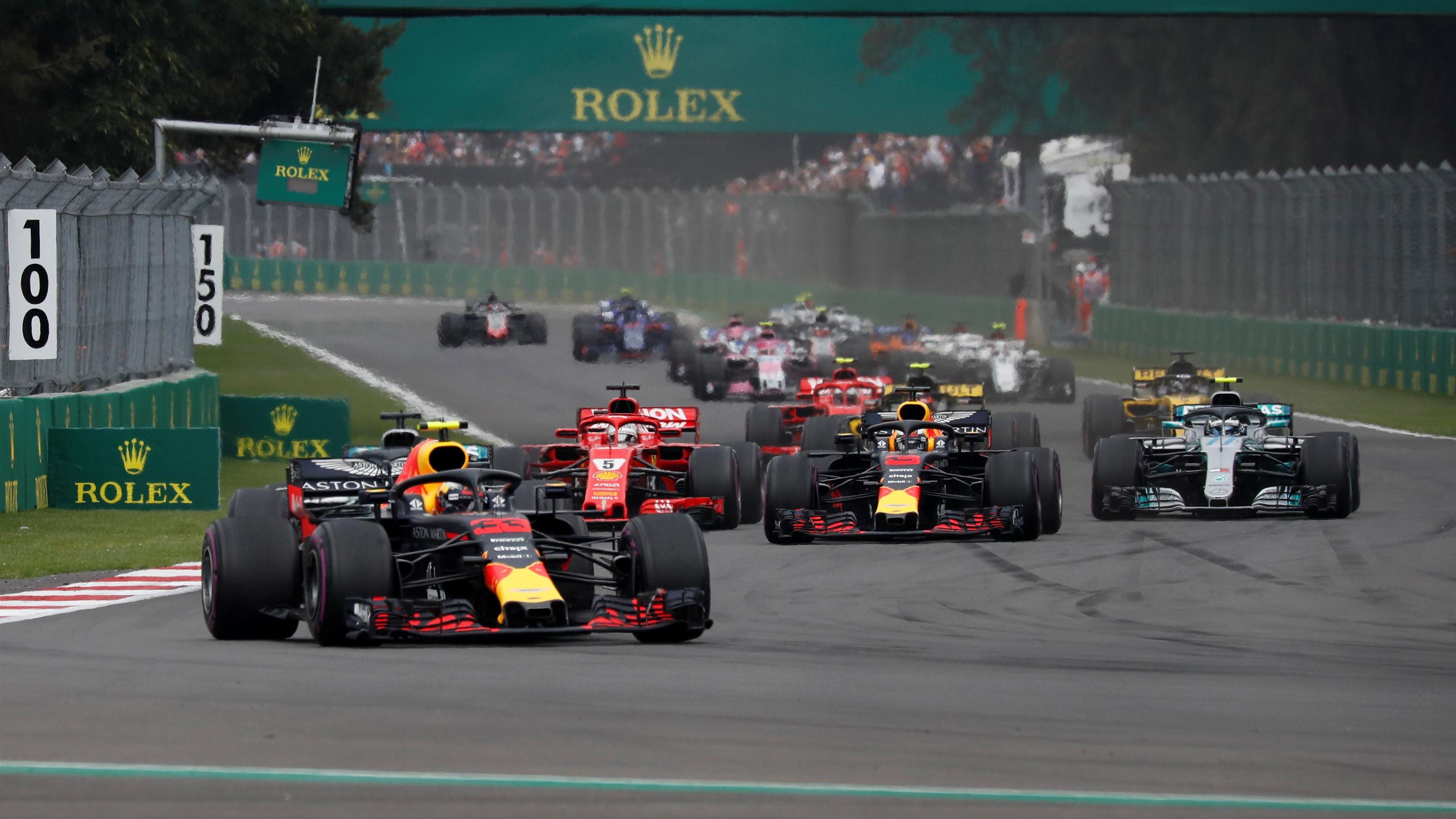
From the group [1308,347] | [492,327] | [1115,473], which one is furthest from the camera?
[492,327]

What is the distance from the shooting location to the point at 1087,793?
24.8 feet

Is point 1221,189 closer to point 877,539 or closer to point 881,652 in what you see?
point 877,539

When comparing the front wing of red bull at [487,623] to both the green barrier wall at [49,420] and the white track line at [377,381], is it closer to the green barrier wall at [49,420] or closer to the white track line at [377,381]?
the green barrier wall at [49,420]

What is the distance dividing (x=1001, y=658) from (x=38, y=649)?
4.54 meters

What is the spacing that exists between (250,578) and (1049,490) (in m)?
7.44

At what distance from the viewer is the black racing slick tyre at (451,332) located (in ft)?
137

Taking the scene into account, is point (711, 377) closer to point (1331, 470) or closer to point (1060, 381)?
point (1060, 381)

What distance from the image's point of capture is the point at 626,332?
129ft

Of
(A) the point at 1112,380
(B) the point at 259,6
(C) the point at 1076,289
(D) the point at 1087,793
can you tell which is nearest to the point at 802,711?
(D) the point at 1087,793

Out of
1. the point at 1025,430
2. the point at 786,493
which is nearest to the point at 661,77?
the point at 1025,430

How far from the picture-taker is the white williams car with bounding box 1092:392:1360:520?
1794cm

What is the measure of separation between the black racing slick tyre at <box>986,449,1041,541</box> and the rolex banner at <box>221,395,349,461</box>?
28.9ft

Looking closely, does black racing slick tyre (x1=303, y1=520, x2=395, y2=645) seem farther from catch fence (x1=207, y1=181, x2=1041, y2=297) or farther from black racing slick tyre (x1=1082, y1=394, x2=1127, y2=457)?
catch fence (x1=207, y1=181, x2=1041, y2=297)

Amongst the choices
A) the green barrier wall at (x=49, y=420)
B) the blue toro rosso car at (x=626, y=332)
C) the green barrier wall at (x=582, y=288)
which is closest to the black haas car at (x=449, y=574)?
the green barrier wall at (x=49, y=420)
